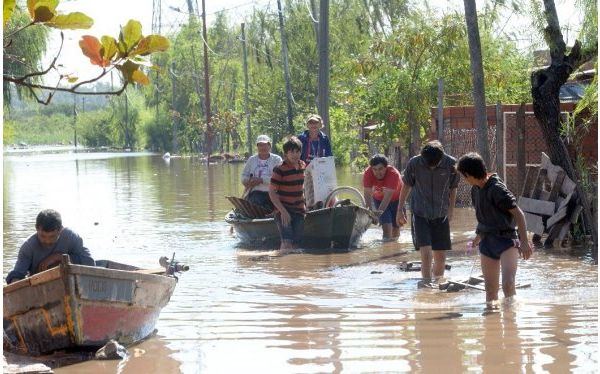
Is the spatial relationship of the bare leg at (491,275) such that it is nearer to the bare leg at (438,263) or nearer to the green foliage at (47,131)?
the bare leg at (438,263)

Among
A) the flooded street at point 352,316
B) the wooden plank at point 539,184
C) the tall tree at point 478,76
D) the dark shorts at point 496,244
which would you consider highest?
the tall tree at point 478,76

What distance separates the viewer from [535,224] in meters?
15.1

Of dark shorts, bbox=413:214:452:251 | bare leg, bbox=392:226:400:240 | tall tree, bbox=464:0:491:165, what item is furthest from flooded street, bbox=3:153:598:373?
tall tree, bbox=464:0:491:165

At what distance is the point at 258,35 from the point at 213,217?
39150mm

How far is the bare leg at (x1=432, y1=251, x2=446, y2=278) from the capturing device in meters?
11.6

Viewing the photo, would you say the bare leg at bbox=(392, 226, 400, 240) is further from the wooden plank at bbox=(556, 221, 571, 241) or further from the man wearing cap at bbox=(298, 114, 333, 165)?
the wooden plank at bbox=(556, 221, 571, 241)

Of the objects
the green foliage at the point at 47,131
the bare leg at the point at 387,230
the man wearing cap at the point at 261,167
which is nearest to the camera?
the man wearing cap at the point at 261,167

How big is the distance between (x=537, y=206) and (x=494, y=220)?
564cm

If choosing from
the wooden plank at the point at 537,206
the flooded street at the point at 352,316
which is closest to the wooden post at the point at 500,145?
the flooded street at the point at 352,316

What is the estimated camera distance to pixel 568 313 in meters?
9.76

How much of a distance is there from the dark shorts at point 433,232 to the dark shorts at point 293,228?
4.11 metres

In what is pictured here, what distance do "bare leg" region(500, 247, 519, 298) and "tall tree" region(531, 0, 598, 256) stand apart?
14.5 ft

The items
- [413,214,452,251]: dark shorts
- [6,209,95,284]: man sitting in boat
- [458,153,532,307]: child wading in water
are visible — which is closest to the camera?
[6,209,95,284]: man sitting in boat

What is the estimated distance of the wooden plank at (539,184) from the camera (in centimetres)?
1535
